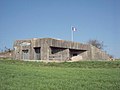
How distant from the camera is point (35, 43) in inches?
1939

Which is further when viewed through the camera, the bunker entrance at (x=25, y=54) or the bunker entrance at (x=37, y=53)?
the bunker entrance at (x=25, y=54)

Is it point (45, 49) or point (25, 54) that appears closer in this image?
point (45, 49)

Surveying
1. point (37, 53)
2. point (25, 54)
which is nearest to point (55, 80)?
point (37, 53)

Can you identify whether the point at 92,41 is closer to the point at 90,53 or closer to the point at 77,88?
the point at 90,53

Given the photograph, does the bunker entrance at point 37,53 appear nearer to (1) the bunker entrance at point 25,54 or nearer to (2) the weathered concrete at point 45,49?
(2) the weathered concrete at point 45,49

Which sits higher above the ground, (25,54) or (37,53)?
(37,53)

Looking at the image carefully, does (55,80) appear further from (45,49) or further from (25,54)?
(25,54)

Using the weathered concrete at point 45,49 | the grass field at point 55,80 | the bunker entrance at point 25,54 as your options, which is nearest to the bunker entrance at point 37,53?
the weathered concrete at point 45,49

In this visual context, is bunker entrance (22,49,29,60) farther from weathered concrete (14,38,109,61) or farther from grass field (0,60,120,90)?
grass field (0,60,120,90)

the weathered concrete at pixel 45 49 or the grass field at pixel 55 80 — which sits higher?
the weathered concrete at pixel 45 49

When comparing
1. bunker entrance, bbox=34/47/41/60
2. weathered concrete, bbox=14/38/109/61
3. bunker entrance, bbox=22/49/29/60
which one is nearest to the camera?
weathered concrete, bbox=14/38/109/61

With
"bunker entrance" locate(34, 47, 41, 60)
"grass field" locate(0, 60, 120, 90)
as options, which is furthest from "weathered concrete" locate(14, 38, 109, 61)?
"grass field" locate(0, 60, 120, 90)

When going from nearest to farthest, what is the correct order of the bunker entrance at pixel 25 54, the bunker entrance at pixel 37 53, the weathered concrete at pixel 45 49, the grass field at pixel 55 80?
the grass field at pixel 55 80 → the weathered concrete at pixel 45 49 → the bunker entrance at pixel 37 53 → the bunker entrance at pixel 25 54

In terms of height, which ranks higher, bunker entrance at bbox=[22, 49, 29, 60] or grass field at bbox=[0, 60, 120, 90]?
bunker entrance at bbox=[22, 49, 29, 60]
